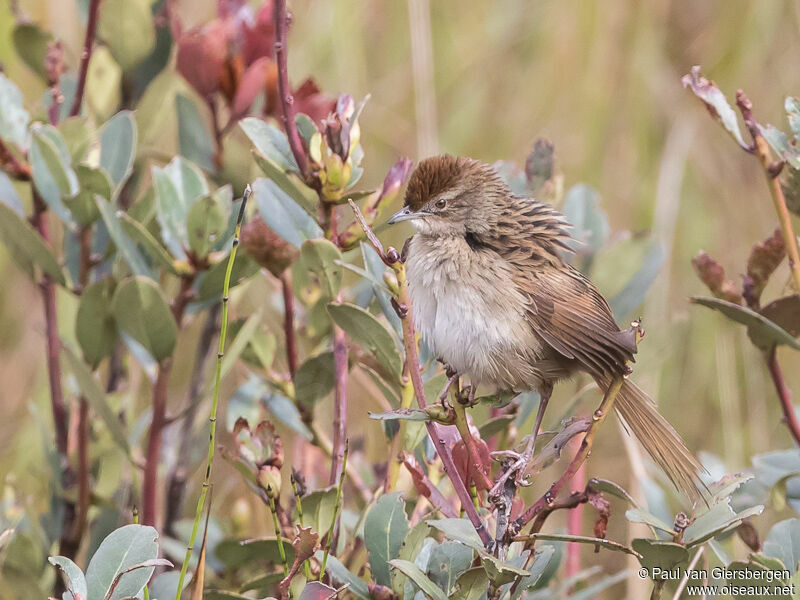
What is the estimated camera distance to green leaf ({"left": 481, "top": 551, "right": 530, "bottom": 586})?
1.36 m

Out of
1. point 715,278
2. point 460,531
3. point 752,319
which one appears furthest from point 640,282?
point 460,531

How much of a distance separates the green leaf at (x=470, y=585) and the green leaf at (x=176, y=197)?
0.95 m

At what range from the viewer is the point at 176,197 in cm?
216

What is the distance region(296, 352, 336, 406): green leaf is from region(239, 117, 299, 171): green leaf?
0.41m

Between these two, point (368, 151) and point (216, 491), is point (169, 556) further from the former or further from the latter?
point (368, 151)

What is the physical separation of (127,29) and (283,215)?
29.0 inches

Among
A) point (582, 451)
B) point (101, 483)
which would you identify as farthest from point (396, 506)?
point (101, 483)

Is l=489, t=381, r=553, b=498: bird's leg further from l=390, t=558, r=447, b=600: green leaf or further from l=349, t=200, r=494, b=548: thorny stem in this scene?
l=390, t=558, r=447, b=600: green leaf

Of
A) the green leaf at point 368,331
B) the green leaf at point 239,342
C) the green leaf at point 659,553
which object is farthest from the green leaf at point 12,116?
the green leaf at point 659,553

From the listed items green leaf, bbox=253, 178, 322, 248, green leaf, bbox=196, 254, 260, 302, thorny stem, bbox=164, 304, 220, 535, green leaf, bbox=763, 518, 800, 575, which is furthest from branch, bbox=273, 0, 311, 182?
green leaf, bbox=763, 518, 800, 575

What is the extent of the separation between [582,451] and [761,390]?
9.23 feet

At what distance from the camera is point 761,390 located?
4.02m

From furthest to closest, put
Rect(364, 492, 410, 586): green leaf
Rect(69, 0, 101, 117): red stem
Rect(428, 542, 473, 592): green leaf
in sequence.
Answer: Rect(69, 0, 101, 117): red stem < Rect(364, 492, 410, 586): green leaf < Rect(428, 542, 473, 592): green leaf

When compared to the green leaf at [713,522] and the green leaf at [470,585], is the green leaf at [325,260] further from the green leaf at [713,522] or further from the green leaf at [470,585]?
the green leaf at [713,522]
